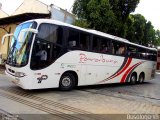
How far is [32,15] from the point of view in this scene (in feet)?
78.6

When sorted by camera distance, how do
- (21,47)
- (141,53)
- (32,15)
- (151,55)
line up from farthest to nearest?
1. (32,15)
2. (151,55)
3. (141,53)
4. (21,47)

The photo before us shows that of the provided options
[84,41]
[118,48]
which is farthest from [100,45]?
[118,48]

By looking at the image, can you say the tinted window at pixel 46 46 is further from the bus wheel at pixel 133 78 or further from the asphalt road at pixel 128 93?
the bus wheel at pixel 133 78

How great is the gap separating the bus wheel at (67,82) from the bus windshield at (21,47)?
2.23m

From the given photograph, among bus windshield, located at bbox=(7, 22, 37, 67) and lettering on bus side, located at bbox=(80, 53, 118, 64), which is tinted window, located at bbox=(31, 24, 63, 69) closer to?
bus windshield, located at bbox=(7, 22, 37, 67)

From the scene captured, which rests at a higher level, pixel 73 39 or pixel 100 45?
pixel 73 39

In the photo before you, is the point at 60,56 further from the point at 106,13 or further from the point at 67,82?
the point at 106,13

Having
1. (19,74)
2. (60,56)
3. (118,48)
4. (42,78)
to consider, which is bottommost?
(42,78)

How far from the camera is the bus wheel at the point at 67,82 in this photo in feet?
40.3

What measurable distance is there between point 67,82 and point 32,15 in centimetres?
1299

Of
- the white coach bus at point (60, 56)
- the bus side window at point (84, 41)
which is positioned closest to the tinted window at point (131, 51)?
the white coach bus at point (60, 56)

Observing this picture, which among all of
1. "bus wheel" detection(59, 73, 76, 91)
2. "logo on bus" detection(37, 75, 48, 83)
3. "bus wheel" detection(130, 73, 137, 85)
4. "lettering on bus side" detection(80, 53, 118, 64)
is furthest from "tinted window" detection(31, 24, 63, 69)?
"bus wheel" detection(130, 73, 137, 85)

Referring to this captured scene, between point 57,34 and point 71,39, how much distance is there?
86cm

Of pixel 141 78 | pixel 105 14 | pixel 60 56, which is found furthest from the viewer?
pixel 105 14
